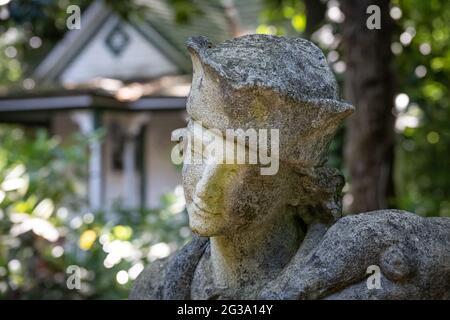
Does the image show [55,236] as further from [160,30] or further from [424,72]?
[160,30]

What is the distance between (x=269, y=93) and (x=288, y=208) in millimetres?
436

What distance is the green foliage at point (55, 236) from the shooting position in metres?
5.53

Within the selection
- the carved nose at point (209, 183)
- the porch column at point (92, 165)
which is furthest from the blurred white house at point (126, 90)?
the carved nose at point (209, 183)

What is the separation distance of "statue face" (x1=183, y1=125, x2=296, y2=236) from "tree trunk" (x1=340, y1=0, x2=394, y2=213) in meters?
3.46

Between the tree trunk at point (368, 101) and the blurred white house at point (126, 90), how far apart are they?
5.85 m

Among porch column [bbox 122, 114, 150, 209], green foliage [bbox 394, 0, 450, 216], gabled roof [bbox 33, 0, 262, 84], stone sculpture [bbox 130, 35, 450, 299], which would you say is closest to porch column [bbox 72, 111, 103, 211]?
porch column [bbox 122, 114, 150, 209]

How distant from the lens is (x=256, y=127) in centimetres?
196

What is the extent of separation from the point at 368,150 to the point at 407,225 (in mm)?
3553

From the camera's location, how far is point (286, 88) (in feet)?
6.36

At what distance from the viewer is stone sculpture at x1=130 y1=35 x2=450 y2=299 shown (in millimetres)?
1934

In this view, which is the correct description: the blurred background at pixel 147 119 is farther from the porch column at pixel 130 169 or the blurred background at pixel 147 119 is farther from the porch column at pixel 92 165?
the porch column at pixel 130 169

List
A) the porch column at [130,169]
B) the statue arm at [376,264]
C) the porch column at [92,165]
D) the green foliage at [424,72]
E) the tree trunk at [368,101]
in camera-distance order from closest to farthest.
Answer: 1. the statue arm at [376,264]
2. the tree trunk at [368,101]
3. the green foliage at [424,72]
4. the porch column at [92,165]
5. the porch column at [130,169]

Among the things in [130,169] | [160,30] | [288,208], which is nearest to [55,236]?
[288,208]

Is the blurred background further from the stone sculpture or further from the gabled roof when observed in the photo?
the stone sculpture
